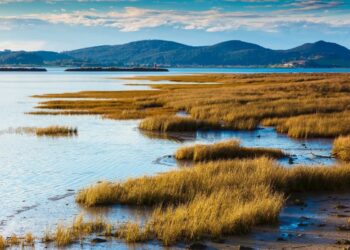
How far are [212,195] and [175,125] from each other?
2407 cm

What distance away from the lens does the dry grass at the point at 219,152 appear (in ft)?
90.1

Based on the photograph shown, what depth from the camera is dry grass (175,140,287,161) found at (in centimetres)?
2745

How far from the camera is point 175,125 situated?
Answer: 1608 inches

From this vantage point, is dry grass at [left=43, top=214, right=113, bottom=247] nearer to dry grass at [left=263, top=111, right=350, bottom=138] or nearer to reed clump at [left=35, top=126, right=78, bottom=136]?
reed clump at [left=35, top=126, right=78, bottom=136]

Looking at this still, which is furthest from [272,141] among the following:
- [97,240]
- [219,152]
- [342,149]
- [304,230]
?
[97,240]

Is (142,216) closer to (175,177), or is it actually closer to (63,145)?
(175,177)

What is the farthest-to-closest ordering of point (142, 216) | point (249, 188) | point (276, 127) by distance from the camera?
1. point (276, 127)
2. point (249, 188)
3. point (142, 216)

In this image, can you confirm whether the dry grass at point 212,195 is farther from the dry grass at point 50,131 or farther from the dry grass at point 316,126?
the dry grass at point 50,131

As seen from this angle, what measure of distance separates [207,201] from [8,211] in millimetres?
6256

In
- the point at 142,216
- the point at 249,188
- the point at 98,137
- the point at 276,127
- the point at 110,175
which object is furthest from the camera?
the point at 276,127

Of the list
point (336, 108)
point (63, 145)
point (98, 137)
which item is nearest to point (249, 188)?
point (63, 145)

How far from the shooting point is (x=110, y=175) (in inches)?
961

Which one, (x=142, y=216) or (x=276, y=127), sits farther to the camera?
(x=276, y=127)

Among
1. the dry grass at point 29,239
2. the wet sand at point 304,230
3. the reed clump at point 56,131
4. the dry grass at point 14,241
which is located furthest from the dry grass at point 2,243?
the reed clump at point 56,131
